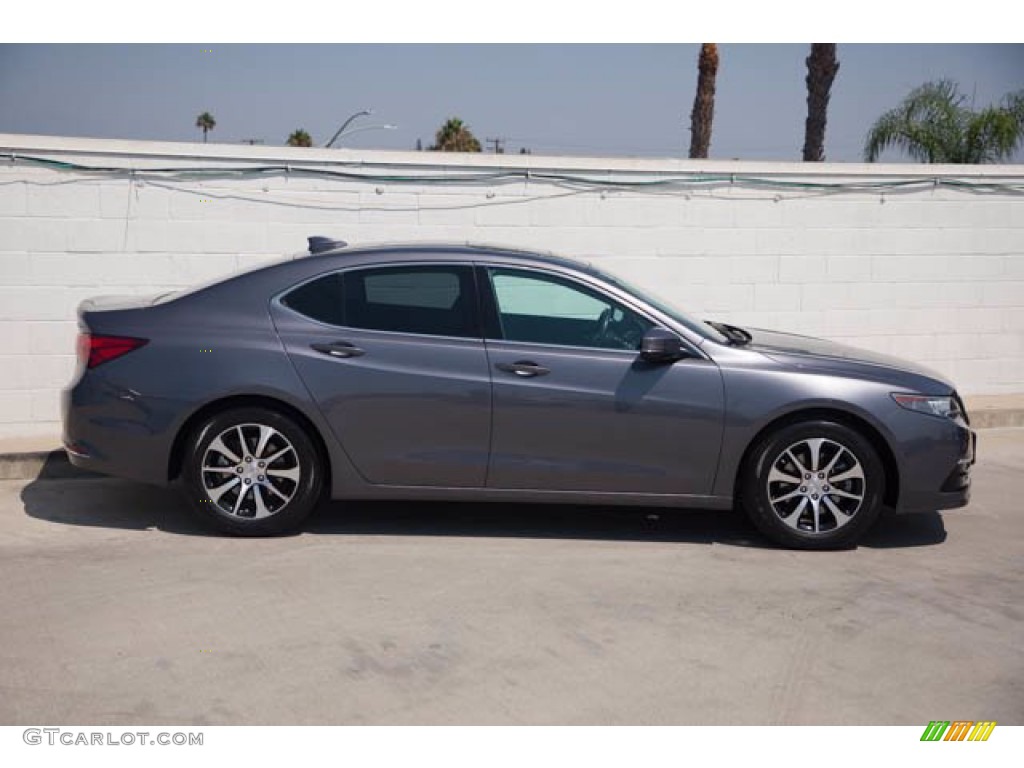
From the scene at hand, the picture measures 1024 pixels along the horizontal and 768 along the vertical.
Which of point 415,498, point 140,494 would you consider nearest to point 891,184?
point 415,498

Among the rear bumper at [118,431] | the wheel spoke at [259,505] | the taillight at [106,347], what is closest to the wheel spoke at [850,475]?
the wheel spoke at [259,505]

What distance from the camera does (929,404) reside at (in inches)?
256

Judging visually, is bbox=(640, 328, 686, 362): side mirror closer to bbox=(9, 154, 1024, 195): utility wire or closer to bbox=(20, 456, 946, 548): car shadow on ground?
bbox=(20, 456, 946, 548): car shadow on ground

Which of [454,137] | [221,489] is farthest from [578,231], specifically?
[454,137]

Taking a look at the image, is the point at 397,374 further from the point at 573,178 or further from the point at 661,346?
the point at 573,178

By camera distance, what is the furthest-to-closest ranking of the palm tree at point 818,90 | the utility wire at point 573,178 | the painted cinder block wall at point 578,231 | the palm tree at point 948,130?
the palm tree at point 818,90, the palm tree at point 948,130, the utility wire at point 573,178, the painted cinder block wall at point 578,231

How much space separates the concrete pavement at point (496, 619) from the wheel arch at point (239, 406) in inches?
16.0

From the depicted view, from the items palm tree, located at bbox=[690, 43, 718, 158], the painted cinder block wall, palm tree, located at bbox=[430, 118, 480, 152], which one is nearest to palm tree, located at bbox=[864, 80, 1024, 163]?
the painted cinder block wall

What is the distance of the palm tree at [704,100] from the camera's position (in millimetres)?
22656

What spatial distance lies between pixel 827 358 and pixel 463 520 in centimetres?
215

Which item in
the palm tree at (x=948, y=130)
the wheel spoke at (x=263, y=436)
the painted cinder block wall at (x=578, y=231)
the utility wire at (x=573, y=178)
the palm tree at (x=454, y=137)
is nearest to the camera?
the wheel spoke at (x=263, y=436)

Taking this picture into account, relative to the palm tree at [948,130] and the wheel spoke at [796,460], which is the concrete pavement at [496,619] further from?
the palm tree at [948,130]

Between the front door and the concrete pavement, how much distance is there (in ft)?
1.28
